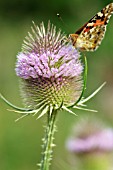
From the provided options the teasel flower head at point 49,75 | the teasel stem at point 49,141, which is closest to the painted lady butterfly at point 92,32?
the teasel flower head at point 49,75

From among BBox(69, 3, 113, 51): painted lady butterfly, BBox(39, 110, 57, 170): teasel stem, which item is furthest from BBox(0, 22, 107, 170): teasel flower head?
BBox(69, 3, 113, 51): painted lady butterfly

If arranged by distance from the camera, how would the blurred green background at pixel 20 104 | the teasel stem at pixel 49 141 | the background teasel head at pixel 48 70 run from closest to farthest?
the teasel stem at pixel 49 141, the background teasel head at pixel 48 70, the blurred green background at pixel 20 104

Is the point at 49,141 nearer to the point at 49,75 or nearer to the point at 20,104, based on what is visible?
the point at 49,75

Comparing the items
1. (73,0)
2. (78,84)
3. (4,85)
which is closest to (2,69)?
(4,85)

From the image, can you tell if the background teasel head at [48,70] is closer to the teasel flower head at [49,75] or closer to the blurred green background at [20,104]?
the teasel flower head at [49,75]

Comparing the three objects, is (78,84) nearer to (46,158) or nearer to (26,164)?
(46,158)

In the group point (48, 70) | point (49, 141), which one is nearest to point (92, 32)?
point (48, 70)
